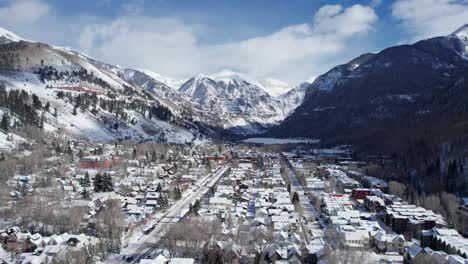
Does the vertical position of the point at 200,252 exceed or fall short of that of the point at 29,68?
it falls short

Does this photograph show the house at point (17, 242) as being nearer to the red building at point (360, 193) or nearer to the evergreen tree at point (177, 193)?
the evergreen tree at point (177, 193)

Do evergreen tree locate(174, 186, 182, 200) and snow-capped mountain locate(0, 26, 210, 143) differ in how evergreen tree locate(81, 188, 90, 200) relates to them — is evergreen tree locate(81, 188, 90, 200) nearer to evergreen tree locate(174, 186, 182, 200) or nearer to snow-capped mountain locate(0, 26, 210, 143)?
evergreen tree locate(174, 186, 182, 200)

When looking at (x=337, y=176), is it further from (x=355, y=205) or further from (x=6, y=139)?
(x=6, y=139)

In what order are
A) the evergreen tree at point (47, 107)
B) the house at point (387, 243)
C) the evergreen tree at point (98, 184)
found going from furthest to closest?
the evergreen tree at point (47, 107)
the evergreen tree at point (98, 184)
the house at point (387, 243)

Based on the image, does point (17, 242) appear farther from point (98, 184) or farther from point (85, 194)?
point (98, 184)

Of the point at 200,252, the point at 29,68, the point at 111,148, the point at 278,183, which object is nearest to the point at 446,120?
the point at 278,183

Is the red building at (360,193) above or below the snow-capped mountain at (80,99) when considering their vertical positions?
below

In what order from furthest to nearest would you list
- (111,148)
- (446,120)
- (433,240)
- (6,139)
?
(446,120) → (111,148) → (6,139) → (433,240)

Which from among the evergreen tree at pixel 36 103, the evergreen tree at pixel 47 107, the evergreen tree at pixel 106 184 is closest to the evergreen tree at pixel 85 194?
the evergreen tree at pixel 106 184
